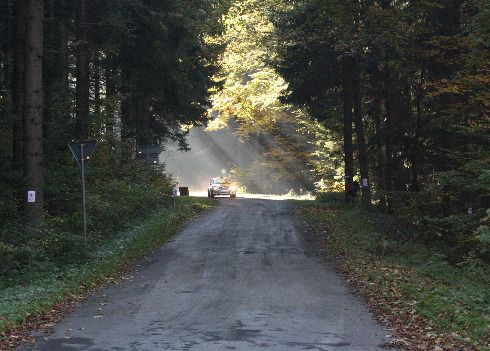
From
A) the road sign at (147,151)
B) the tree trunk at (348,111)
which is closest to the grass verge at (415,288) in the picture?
the tree trunk at (348,111)

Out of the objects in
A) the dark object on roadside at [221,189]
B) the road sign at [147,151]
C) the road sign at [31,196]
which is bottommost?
the road sign at [31,196]

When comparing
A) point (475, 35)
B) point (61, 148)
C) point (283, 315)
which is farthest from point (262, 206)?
point (283, 315)

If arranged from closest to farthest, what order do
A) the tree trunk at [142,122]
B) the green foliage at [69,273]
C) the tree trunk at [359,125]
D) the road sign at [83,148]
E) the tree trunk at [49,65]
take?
the green foliage at [69,273] < the road sign at [83,148] < the tree trunk at [49,65] < the tree trunk at [359,125] < the tree trunk at [142,122]

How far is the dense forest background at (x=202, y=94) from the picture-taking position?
52.3 feet

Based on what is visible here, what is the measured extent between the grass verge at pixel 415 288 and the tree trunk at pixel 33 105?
780cm

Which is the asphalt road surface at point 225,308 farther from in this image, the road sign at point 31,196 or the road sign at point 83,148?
the road sign at point 83,148

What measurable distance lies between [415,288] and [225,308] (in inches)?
141

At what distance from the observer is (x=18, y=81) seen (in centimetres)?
1789

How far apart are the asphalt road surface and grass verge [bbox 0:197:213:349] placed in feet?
1.68

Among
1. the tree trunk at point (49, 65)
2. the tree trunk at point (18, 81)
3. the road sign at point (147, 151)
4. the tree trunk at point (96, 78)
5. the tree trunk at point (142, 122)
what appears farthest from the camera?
the tree trunk at point (142, 122)

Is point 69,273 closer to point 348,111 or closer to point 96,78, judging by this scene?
point 96,78

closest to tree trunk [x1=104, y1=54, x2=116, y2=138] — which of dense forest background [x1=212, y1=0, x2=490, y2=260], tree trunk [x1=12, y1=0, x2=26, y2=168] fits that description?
tree trunk [x1=12, y1=0, x2=26, y2=168]

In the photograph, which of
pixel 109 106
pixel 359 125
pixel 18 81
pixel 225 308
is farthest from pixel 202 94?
pixel 225 308

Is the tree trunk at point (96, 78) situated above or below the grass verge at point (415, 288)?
above
